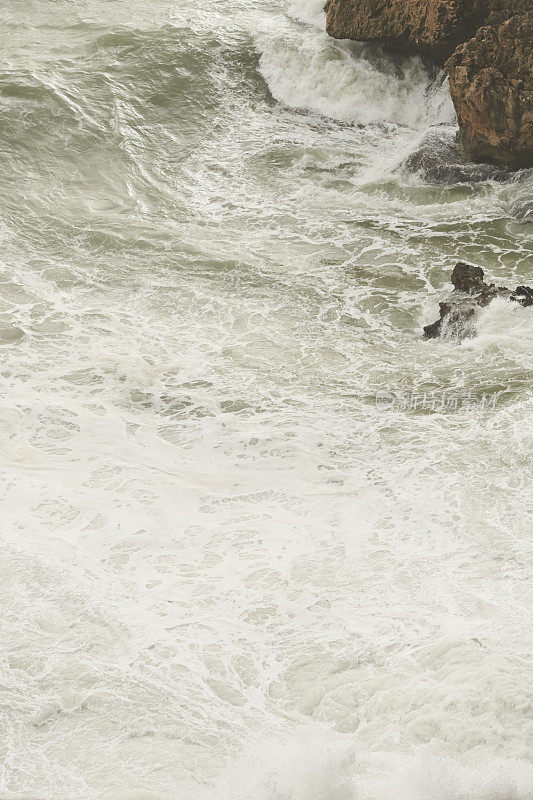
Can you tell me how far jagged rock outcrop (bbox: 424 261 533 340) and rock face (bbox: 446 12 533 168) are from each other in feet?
9.36

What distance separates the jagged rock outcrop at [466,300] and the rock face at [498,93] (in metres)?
2.85

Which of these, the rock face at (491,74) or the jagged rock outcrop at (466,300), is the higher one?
the rock face at (491,74)

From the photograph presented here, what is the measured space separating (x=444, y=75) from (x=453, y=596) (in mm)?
9070

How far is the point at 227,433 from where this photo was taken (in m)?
6.28

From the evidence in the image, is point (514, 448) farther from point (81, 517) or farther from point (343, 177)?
point (343, 177)

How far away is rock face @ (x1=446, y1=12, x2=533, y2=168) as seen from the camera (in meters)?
9.71

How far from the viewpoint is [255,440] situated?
6176 mm

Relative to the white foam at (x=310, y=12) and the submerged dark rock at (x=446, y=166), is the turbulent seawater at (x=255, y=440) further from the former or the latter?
the white foam at (x=310, y=12)

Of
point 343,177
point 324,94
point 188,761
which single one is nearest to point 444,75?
point 324,94

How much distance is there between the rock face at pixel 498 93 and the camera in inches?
382

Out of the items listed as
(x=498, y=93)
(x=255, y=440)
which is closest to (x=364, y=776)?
(x=255, y=440)

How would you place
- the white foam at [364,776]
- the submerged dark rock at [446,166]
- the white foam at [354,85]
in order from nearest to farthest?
the white foam at [364,776] → the submerged dark rock at [446,166] → the white foam at [354,85]

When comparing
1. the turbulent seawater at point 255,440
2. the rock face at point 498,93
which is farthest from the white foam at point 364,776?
the rock face at point 498,93

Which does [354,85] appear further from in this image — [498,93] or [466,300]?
[466,300]
